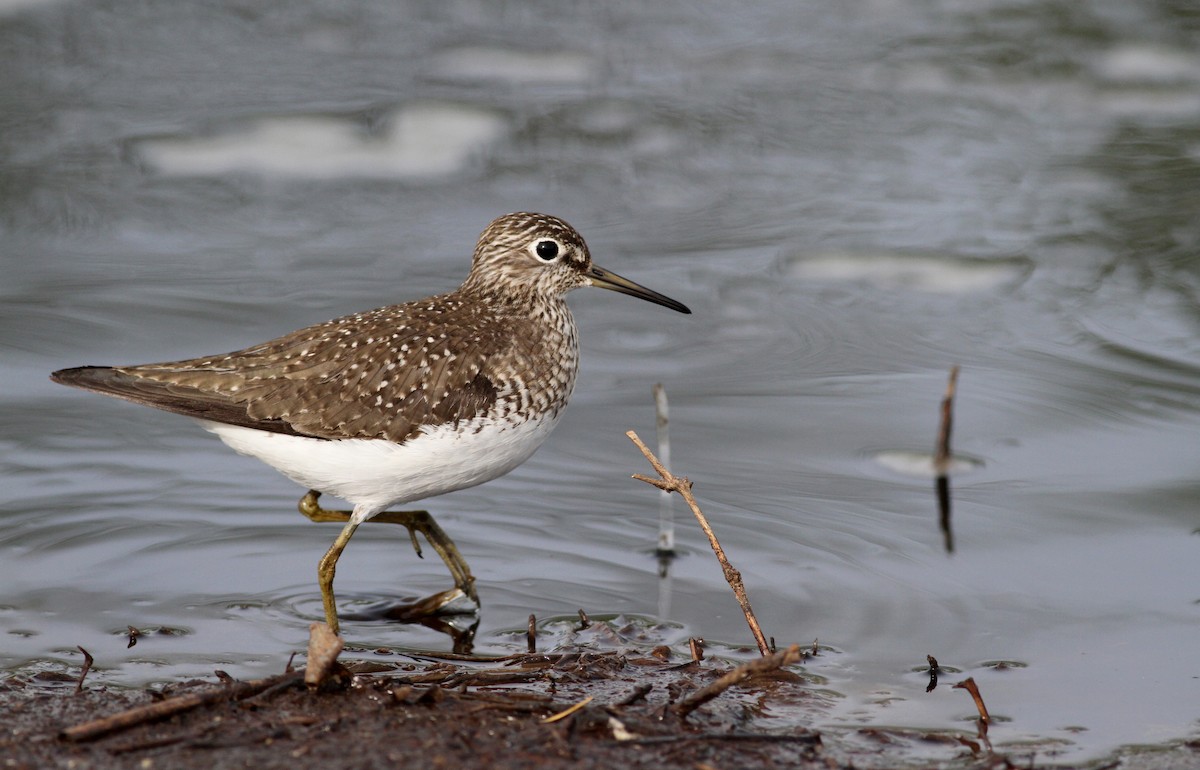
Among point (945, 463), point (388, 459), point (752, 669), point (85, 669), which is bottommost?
point (85, 669)

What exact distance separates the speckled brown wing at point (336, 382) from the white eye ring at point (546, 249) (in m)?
0.73

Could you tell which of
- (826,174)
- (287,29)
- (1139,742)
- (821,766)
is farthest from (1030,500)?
(287,29)

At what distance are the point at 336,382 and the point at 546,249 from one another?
1383mm

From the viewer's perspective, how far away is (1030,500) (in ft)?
26.8

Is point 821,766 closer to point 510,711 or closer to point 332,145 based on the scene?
point 510,711

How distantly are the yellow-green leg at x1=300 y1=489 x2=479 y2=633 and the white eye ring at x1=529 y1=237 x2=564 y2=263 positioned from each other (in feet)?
4.57

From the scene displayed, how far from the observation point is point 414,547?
7324 mm

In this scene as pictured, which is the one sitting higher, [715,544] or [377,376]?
[377,376]

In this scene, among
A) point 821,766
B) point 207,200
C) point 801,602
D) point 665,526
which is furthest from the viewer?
point 207,200

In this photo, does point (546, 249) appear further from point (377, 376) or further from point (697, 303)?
point (697, 303)

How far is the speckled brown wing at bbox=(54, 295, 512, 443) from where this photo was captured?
6418mm

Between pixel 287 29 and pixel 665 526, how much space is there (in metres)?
9.41

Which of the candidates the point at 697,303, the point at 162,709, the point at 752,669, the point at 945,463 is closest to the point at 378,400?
the point at 162,709

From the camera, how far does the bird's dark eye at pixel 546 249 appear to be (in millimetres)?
7320
